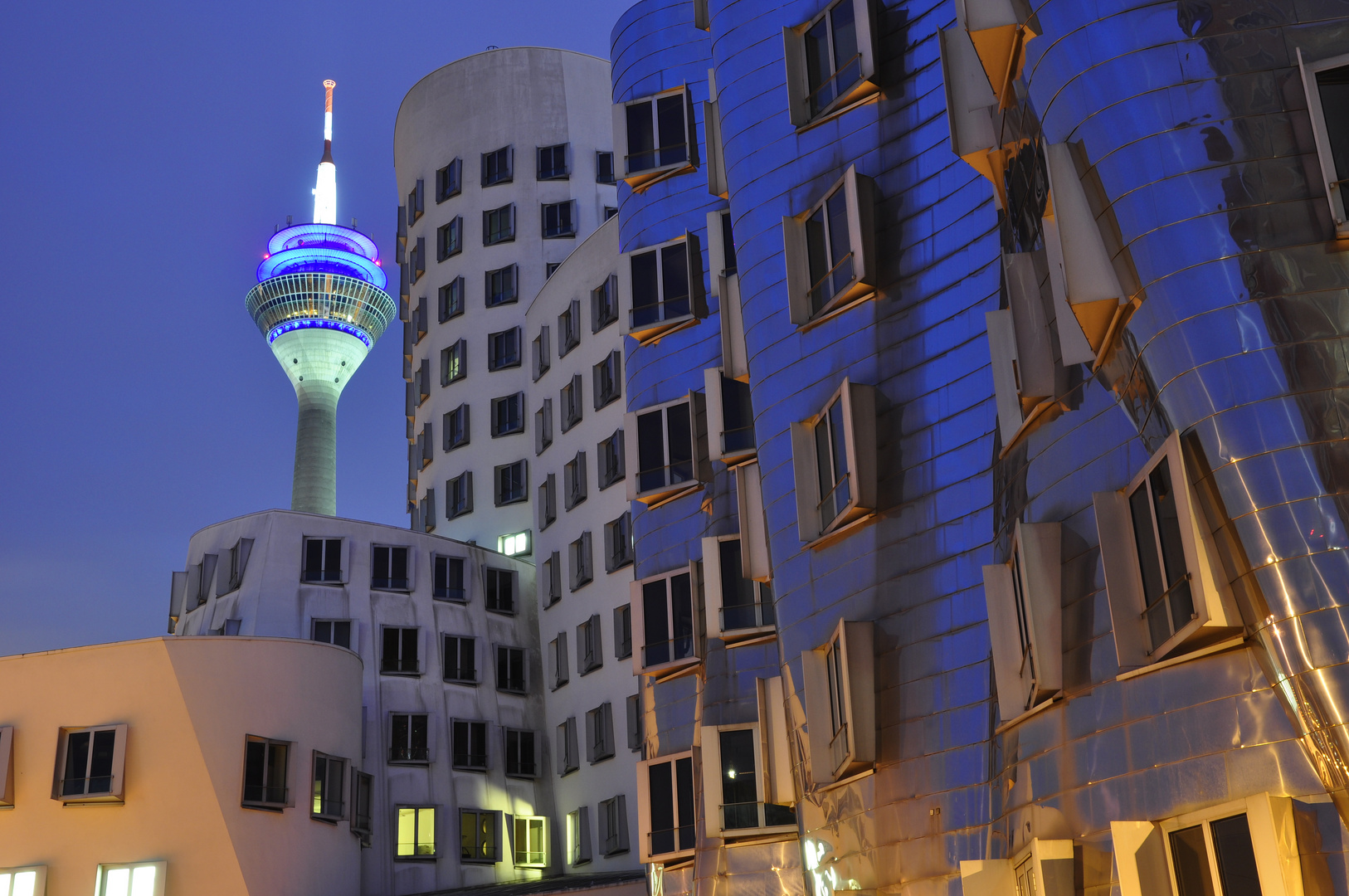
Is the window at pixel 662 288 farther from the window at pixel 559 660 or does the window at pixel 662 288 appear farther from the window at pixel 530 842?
the window at pixel 530 842

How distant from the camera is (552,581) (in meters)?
44.1

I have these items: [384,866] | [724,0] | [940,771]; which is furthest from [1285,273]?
[384,866]

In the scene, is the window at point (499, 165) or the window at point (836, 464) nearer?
the window at point (836, 464)

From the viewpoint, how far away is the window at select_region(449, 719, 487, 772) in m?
43.0

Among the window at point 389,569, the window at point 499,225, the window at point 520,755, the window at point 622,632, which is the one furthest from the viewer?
the window at point 499,225

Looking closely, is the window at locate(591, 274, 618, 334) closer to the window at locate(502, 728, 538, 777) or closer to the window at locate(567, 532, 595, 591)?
the window at locate(567, 532, 595, 591)

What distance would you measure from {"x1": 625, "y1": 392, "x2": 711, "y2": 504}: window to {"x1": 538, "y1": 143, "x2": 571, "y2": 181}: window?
2927 centimetres

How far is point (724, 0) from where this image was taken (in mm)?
20609

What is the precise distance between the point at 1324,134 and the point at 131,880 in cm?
2795

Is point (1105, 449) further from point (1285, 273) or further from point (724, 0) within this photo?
point (724, 0)

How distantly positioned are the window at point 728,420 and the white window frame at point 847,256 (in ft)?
14.6

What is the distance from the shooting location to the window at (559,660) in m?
43.1

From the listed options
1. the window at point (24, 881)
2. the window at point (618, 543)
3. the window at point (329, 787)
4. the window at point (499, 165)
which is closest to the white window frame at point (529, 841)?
the window at point (618, 543)

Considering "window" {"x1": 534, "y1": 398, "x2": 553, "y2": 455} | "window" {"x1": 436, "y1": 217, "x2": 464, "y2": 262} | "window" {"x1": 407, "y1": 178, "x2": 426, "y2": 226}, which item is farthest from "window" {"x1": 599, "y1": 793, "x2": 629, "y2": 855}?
"window" {"x1": 407, "y1": 178, "x2": 426, "y2": 226}
